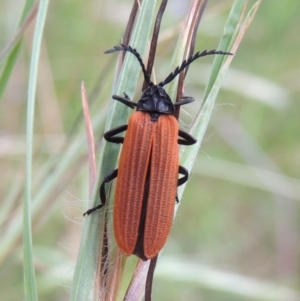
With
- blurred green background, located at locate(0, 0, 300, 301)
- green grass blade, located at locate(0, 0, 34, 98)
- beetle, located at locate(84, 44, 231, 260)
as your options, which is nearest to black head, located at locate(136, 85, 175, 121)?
beetle, located at locate(84, 44, 231, 260)

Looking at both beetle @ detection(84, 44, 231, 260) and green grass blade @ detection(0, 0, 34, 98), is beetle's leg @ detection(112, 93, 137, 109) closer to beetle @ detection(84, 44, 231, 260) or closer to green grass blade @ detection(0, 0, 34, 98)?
beetle @ detection(84, 44, 231, 260)

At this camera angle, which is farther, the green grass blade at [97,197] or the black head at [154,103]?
the black head at [154,103]

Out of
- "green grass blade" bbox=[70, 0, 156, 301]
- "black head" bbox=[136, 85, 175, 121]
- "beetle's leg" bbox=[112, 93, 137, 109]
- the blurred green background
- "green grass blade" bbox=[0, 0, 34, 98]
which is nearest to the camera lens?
"green grass blade" bbox=[70, 0, 156, 301]

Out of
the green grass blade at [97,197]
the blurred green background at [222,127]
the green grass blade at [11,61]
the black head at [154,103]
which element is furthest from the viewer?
the blurred green background at [222,127]

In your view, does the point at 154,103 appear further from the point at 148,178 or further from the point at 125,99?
the point at 125,99

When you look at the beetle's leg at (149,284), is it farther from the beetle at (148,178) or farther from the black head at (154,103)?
the black head at (154,103)

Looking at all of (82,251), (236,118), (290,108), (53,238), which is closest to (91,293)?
(82,251)

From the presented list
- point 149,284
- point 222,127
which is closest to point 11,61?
point 149,284

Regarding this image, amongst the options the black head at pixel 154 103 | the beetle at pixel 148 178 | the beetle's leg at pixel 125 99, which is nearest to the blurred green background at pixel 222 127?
the black head at pixel 154 103

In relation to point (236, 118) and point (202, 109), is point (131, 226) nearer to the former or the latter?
point (202, 109)

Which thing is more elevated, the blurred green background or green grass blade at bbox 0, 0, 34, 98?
green grass blade at bbox 0, 0, 34, 98
